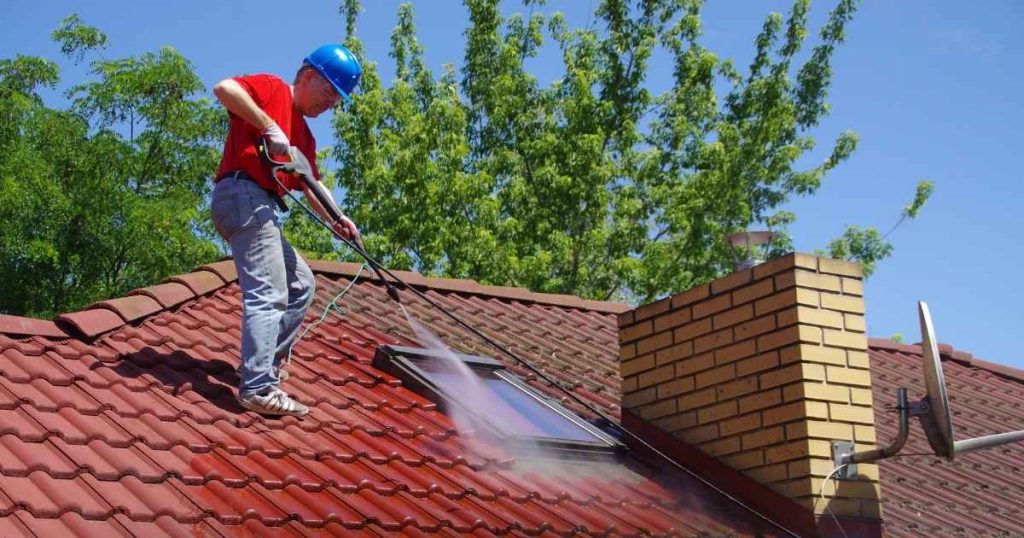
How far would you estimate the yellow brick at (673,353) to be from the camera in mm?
7211

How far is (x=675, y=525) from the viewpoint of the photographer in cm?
621

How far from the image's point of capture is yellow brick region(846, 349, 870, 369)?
22.0ft

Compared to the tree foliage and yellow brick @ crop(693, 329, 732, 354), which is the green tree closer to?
the tree foliage

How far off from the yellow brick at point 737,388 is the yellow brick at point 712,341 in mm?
239

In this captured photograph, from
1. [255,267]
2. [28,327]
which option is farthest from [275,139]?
[28,327]

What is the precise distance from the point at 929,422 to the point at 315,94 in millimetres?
3647

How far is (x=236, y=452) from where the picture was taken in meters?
5.43

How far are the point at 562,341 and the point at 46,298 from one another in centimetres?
1666

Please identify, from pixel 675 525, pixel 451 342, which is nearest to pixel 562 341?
pixel 451 342

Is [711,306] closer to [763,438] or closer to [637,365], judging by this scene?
[637,365]

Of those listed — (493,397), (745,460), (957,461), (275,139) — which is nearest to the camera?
(275,139)

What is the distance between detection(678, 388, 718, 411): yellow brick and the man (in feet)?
7.37

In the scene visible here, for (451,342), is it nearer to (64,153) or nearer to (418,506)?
(418,506)

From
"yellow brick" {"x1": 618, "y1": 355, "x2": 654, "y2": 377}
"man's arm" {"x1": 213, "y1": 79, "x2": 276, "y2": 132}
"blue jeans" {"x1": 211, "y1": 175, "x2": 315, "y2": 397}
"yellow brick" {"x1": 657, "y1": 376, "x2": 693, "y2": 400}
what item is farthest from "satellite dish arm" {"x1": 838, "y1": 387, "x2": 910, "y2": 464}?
"man's arm" {"x1": 213, "y1": 79, "x2": 276, "y2": 132}
